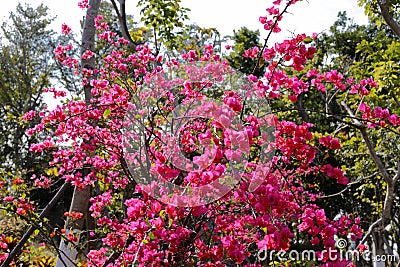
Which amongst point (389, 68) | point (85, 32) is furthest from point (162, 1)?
point (389, 68)

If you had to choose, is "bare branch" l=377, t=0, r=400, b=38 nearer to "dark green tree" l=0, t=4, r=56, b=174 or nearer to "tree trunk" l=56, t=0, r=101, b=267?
"tree trunk" l=56, t=0, r=101, b=267

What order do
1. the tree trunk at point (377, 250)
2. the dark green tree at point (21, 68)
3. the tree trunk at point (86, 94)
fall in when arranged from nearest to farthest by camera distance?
the tree trunk at point (86, 94) → the tree trunk at point (377, 250) → the dark green tree at point (21, 68)

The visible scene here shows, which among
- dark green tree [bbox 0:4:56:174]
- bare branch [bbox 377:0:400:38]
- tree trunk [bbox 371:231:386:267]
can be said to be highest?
dark green tree [bbox 0:4:56:174]

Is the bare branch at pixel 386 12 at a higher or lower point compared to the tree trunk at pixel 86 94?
higher

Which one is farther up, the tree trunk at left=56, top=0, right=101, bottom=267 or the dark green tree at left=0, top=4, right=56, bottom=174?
the dark green tree at left=0, top=4, right=56, bottom=174

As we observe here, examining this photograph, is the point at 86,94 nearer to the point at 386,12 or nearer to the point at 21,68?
the point at 386,12

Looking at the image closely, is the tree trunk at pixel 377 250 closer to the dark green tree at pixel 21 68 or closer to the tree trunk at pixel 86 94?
the tree trunk at pixel 86 94

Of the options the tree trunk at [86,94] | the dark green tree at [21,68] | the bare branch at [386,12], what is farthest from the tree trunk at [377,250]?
the dark green tree at [21,68]

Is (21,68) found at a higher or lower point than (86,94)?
higher

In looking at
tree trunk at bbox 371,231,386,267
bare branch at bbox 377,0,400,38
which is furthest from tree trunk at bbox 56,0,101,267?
tree trunk at bbox 371,231,386,267

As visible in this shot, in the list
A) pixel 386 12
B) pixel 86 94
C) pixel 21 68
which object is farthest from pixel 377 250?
pixel 21 68

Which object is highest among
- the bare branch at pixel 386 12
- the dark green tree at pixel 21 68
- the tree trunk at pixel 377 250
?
the dark green tree at pixel 21 68

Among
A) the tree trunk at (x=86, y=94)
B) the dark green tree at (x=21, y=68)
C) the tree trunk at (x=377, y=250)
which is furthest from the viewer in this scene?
the dark green tree at (x=21, y=68)

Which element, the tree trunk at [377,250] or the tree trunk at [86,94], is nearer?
the tree trunk at [86,94]
